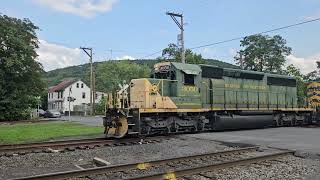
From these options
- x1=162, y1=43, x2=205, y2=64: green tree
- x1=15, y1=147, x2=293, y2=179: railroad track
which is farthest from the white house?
x1=15, y1=147, x2=293, y2=179: railroad track

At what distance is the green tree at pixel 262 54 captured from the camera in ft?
188

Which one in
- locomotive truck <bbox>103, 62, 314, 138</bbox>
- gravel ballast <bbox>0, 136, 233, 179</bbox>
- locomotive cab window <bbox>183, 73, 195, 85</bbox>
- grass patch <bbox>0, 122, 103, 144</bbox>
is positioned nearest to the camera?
gravel ballast <bbox>0, 136, 233, 179</bbox>

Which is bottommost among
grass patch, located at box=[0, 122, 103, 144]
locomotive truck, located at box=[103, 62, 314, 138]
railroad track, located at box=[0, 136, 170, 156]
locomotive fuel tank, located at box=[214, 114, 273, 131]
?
grass patch, located at box=[0, 122, 103, 144]

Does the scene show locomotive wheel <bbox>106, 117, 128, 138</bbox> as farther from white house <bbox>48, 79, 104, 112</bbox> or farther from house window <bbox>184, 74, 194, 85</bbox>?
white house <bbox>48, 79, 104, 112</bbox>

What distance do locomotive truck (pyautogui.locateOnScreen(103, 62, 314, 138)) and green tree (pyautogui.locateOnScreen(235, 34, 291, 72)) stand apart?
33.8m

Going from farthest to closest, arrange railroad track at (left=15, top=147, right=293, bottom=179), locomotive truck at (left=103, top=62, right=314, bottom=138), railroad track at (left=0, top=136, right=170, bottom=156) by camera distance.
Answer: locomotive truck at (left=103, top=62, right=314, bottom=138) → railroad track at (left=0, top=136, right=170, bottom=156) → railroad track at (left=15, top=147, right=293, bottom=179)

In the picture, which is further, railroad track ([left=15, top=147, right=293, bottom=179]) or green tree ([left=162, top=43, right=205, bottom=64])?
green tree ([left=162, top=43, right=205, bottom=64])

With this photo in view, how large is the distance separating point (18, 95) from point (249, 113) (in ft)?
97.7

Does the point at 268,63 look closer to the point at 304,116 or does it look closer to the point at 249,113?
the point at 304,116

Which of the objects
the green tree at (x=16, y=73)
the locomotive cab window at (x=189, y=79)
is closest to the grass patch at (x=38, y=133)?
the locomotive cab window at (x=189, y=79)

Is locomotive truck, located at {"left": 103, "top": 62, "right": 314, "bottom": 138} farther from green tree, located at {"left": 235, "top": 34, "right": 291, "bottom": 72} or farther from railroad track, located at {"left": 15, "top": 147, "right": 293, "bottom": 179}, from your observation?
green tree, located at {"left": 235, "top": 34, "right": 291, "bottom": 72}

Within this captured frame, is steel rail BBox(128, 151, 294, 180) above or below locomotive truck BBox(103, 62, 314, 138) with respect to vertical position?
below

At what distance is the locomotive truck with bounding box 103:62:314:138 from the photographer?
16625 millimetres

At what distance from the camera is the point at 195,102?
1875 centimetres
